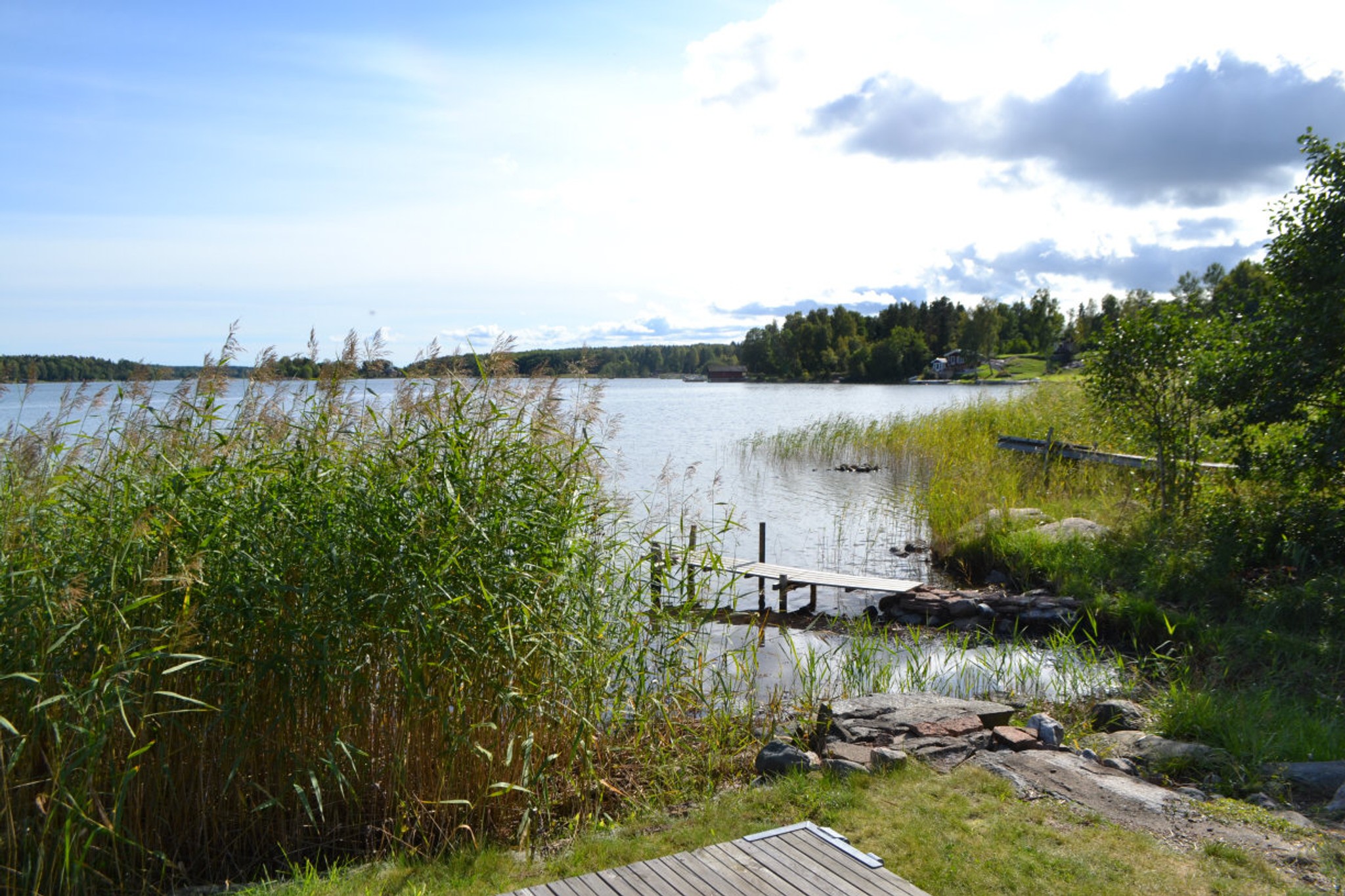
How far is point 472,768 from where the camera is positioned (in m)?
4.51

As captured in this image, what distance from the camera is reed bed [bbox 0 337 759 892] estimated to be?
12.3 ft

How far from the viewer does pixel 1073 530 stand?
1176cm

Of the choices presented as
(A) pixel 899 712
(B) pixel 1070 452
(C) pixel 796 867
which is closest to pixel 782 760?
(A) pixel 899 712

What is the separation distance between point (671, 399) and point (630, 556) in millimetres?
56069

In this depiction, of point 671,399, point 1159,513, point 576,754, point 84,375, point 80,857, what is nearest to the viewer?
point 80,857

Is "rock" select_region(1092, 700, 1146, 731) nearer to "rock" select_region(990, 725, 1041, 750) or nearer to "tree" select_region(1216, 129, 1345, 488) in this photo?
"rock" select_region(990, 725, 1041, 750)

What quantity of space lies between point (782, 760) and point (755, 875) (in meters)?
1.97

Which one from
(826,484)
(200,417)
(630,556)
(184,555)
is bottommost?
(826,484)

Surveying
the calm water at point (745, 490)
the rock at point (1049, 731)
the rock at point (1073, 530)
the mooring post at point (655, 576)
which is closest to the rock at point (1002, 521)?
the rock at point (1073, 530)

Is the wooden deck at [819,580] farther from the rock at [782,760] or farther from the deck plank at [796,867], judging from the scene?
the deck plank at [796,867]

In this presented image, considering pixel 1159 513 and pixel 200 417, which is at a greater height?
pixel 200 417

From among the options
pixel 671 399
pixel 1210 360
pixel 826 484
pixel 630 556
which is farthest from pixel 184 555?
pixel 671 399

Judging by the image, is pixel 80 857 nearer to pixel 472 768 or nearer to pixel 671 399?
pixel 472 768

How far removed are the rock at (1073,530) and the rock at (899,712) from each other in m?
6.00
